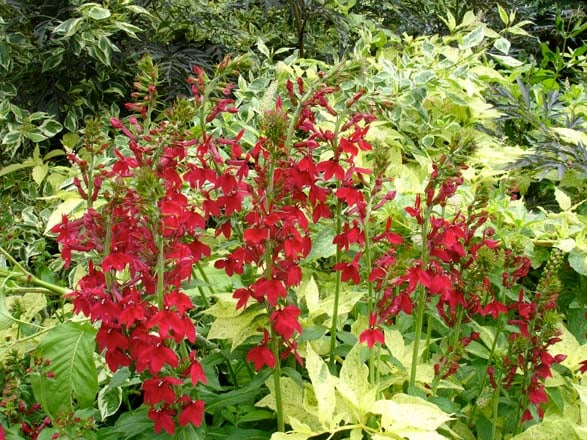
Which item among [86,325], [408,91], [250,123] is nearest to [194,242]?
[86,325]

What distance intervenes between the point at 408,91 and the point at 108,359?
1.27m

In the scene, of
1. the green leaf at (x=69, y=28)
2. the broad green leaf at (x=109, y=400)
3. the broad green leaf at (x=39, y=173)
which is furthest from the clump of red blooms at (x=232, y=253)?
the broad green leaf at (x=39, y=173)

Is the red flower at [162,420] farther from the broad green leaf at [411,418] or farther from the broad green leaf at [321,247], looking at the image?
the broad green leaf at [321,247]

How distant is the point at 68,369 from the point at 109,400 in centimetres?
27

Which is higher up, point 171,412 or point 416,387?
point 171,412

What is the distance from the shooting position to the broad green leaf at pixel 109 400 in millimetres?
1233

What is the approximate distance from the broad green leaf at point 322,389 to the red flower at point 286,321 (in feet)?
0.26

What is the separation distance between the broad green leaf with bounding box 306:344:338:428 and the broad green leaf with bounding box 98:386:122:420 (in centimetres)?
46

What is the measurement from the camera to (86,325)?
1.08 meters

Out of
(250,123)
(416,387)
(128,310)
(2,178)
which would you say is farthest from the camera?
(2,178)

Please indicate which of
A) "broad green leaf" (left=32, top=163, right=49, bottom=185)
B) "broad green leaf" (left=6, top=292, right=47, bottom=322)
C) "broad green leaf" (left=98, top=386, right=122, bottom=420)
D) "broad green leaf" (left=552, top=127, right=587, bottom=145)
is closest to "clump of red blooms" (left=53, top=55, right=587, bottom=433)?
"broad green leaf" (left=98, top=386, right=122, bottom=420)

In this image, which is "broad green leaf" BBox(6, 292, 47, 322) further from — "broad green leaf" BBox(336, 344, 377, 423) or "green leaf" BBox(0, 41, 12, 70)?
"green leaf" BBox(0, 41, 12, 70)

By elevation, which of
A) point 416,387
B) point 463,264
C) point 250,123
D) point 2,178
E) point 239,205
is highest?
point 239,205

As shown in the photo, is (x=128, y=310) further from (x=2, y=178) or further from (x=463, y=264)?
(x=2, y=178)
